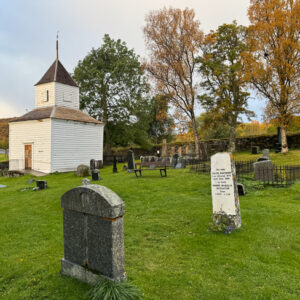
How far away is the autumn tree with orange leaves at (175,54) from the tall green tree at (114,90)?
20.8ft

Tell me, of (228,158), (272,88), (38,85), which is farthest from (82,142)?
(228,158)

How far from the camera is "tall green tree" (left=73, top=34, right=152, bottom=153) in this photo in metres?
33.3

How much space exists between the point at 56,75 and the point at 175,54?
503 inches

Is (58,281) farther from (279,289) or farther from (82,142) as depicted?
(82,142)

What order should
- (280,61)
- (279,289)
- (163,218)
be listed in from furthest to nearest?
(280,61) < (163,218) < (279,289)

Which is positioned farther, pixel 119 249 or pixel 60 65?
pixel 60 65

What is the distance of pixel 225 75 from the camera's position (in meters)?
26.2

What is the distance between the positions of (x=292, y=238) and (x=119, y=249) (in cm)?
369

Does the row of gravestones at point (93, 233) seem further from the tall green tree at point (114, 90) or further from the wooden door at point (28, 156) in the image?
the tall green tree at point (114, 90)

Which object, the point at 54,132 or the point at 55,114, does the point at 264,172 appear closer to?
the point at 54,132

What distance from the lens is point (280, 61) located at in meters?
20.6

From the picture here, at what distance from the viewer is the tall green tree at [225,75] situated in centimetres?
2600

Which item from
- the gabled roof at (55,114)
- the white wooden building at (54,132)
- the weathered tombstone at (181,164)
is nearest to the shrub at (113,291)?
the weathered tombstone at (181,164)

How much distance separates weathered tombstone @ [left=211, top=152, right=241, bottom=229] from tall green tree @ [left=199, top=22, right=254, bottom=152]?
21.1 metres
